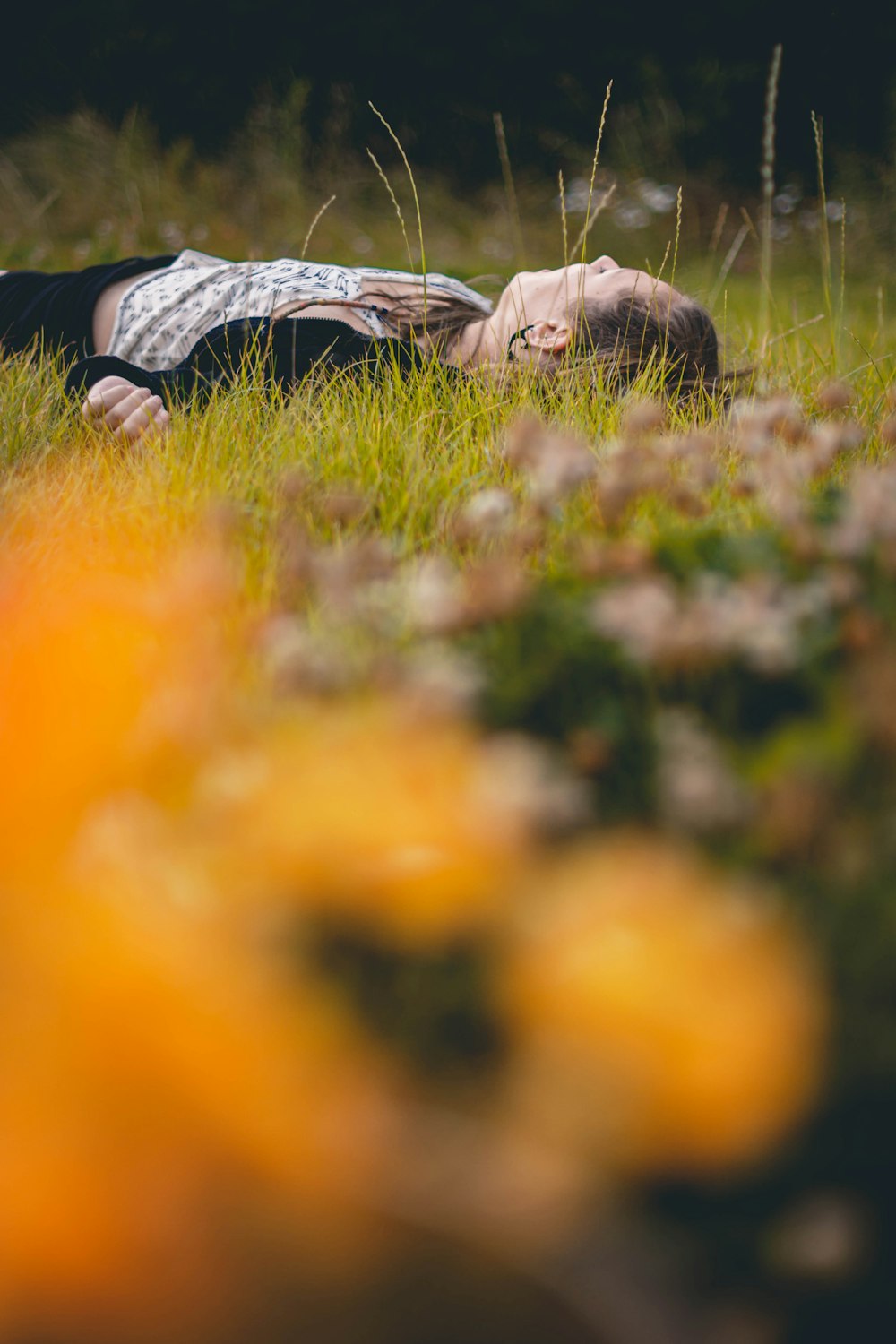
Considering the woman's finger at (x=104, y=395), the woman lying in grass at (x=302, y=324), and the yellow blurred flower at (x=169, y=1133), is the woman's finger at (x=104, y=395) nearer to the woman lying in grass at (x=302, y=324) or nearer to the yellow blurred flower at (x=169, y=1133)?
the woman lying in grass at (x=302, y=324)

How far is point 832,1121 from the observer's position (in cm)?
54

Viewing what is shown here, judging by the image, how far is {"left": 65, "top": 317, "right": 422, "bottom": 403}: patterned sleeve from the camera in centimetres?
192

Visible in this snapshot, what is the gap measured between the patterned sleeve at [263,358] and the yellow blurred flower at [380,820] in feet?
4.32

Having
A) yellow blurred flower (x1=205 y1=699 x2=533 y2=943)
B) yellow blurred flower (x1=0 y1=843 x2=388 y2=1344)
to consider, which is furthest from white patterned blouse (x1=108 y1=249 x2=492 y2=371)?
yellow blurred flower (x1=0 y1=843 x2=388 y2=1344)

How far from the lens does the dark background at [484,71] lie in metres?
7.24

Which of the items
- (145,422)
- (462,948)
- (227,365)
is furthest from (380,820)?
(227,365)

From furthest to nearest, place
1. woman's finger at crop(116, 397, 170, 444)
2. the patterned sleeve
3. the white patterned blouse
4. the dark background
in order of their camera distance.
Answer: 1. the dark background
2. the white patterned blouse
3. the patterned sleeve
4. woman's finger at crop(116, 397, 170, 444)

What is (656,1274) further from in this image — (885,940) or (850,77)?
(850,77)

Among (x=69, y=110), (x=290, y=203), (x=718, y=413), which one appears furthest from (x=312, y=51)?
(x=718, y=413)

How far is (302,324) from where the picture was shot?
2115mm

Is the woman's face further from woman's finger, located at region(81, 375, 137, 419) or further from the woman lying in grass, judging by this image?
woman's finger, located at region(81, 375, 137, 419)

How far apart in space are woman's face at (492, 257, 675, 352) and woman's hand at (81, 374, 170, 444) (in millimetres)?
842

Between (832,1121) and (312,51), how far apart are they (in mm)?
8958

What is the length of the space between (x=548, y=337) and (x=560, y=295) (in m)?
0.17
